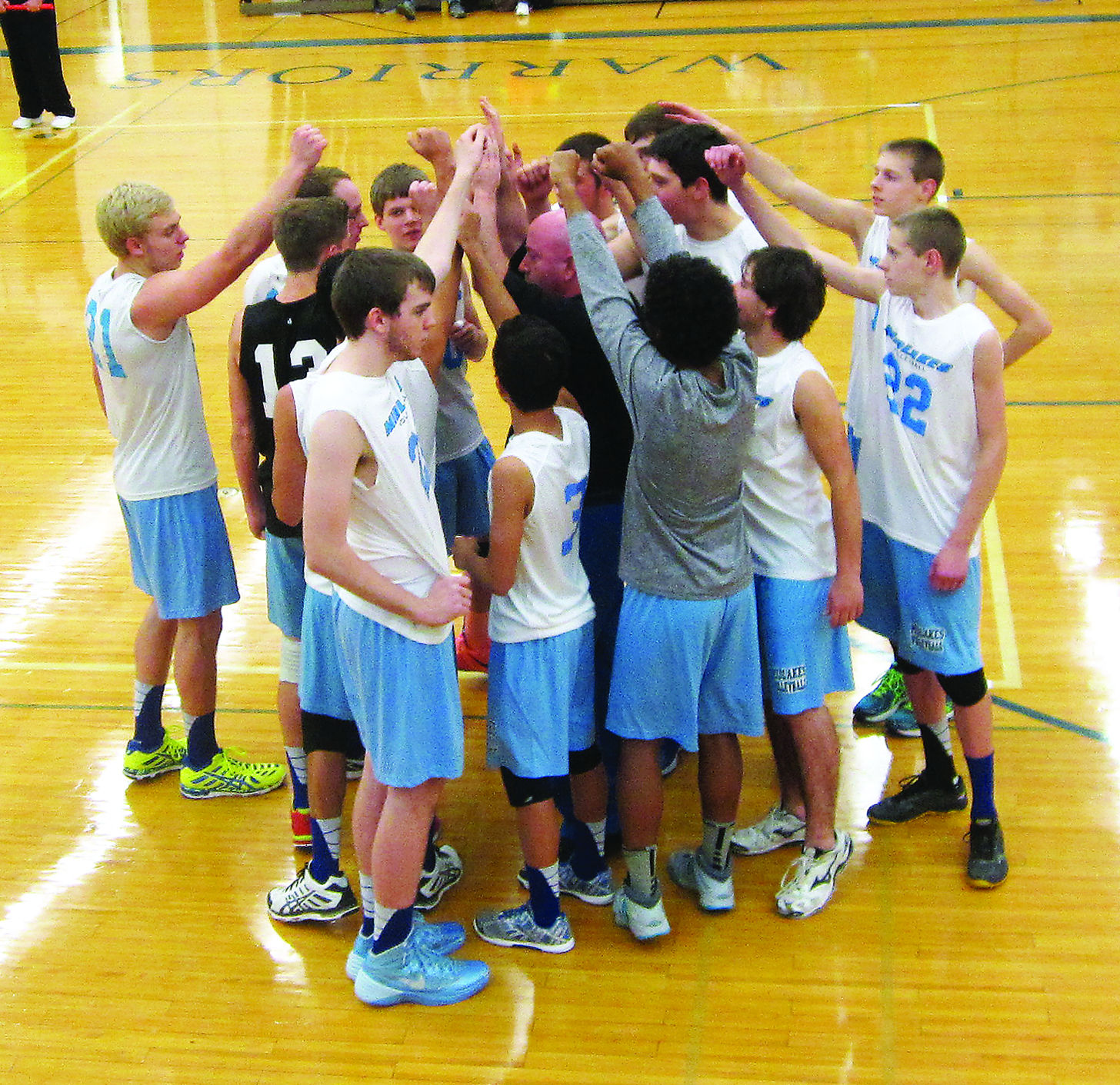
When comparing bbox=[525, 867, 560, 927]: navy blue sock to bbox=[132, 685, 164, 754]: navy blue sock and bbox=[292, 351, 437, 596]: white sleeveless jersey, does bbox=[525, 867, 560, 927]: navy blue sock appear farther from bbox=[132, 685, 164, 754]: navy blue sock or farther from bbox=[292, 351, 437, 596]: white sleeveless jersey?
bbox=[132, 685, 164, 754]: navy blue sock

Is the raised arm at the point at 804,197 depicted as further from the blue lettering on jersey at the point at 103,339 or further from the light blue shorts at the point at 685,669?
the blue lettering on jersey at the point at 103,339

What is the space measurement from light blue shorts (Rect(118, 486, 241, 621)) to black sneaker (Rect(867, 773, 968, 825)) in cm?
202

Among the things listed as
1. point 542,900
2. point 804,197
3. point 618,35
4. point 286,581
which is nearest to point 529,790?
point 542,900

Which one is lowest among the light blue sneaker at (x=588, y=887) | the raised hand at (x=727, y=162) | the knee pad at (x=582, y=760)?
the light blue sneaker at (x=588, y=887)

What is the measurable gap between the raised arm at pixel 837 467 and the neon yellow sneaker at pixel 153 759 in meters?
2.13

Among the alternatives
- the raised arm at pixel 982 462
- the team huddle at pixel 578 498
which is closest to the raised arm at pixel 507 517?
the team huddle at pixel 578 498

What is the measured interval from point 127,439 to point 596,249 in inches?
62.9

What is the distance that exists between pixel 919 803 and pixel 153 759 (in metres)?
2.30

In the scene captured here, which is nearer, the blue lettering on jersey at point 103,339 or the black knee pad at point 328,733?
the black knee pad at point 328,733

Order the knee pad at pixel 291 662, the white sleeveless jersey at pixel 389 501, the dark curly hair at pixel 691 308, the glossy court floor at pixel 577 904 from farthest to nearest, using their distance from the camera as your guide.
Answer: the knee pad at pixel 291 662
the glossy court floor at pixel 577 904
the dark curly hair at pixel 691 308
the white sleeveless jersey at pixel 389 501

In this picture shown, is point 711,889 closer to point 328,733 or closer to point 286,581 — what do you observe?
point 328,733

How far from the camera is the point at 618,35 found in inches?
563

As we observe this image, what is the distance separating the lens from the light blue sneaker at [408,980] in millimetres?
3172

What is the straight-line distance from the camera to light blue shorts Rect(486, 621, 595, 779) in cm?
320
